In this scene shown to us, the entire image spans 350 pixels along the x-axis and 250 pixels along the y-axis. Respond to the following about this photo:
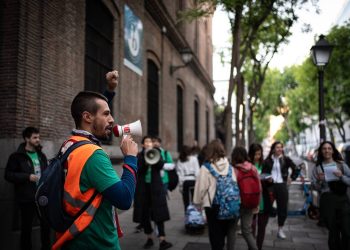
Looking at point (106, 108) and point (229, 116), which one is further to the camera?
point (229, 116)

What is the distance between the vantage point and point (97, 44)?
31.7 ft

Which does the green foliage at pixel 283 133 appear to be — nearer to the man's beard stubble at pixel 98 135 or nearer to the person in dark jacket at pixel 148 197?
the person in dark jacket at pixel 148 197

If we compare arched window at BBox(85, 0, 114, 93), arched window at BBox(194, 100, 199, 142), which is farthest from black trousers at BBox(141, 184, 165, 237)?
arched window at BBox(194, 100, 199, 142)

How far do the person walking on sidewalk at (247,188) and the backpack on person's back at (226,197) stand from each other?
384mm

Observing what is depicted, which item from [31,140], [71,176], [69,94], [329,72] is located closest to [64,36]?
[69,94]

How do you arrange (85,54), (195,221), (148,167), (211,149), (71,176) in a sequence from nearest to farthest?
(71,176) → (211,149) → (148,167) → (195,221) → (85,54)

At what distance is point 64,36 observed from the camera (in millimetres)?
7430

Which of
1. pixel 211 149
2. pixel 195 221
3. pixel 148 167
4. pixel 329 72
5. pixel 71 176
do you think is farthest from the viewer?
pixel 329 72

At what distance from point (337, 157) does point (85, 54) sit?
616cm

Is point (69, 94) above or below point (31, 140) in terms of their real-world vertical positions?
above

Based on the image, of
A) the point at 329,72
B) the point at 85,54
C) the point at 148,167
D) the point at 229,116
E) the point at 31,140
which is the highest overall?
the point at 329,72

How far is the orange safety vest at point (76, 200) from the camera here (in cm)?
216

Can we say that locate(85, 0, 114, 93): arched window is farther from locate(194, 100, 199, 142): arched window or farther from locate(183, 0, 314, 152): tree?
locate(194, 100, 199, 142): arched window

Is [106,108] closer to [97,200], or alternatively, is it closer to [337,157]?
[97,200]
